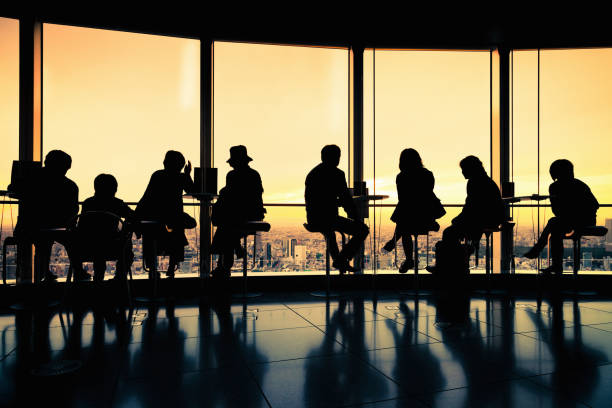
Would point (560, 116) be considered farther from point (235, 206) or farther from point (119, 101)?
point (119, 101)

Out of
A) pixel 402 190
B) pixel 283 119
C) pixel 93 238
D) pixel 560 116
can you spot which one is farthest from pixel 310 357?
pixel 560 116

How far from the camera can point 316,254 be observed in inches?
186

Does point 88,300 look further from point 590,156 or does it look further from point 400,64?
point 590,156

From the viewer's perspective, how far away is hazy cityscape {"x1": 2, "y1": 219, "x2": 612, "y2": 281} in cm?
446

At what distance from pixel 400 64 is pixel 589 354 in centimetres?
400

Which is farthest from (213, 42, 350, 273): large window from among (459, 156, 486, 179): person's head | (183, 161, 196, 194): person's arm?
(459, 156, 486, 179): person's head

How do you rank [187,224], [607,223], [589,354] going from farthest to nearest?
[607,223] → [187,224] → [589,354]

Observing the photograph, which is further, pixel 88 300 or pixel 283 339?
pixel 88 300

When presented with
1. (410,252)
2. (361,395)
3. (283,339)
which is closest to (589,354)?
(361,395)

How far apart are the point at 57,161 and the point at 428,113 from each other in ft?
13.6

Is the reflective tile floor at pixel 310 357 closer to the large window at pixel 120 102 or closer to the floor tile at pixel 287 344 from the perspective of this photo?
the floor tile at pixel 287 344

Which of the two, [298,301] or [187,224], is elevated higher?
[187,224]

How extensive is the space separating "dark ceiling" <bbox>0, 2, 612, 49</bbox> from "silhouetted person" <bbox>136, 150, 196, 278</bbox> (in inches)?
65.6

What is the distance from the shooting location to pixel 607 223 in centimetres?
467
